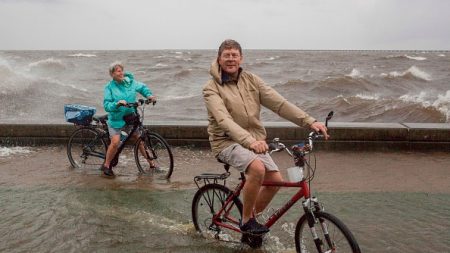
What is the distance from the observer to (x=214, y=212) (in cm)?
453

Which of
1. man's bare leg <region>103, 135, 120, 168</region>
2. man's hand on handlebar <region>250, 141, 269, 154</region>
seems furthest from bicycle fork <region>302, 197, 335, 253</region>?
man's bare leg <region>103, 135, 120, 168</region>

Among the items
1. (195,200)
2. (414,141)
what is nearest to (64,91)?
(414,141)

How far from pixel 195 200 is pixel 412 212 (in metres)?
2.38

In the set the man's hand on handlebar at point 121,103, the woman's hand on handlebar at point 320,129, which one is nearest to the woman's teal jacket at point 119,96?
the man's hand on handlebar at point 121,103

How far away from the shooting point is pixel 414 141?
8195 mm

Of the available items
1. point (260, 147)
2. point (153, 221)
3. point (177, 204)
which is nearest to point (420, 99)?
point (177, 204)

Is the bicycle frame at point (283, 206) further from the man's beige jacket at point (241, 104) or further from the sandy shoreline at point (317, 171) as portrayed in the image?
the sandy shoreline at point (317, 171)

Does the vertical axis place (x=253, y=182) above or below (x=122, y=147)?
above

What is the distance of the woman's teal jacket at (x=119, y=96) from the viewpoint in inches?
263

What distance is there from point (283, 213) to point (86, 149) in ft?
14.4

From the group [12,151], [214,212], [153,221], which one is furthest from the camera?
[12,151]

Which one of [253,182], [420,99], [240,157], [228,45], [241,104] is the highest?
[228,45]

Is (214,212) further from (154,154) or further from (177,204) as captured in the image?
(154,154)

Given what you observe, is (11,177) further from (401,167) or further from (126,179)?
(401,167)
